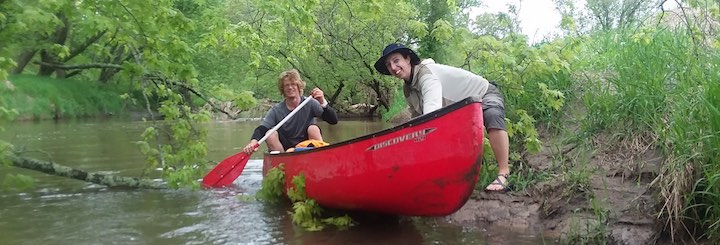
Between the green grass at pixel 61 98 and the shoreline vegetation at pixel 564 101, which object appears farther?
the green grass at pixel 61 98

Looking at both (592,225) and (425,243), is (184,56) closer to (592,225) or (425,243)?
(425,243)

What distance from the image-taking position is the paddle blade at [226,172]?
6930 millimetres

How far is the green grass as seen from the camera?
23.0 meters

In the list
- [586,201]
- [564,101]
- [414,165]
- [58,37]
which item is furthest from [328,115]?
[58,37]

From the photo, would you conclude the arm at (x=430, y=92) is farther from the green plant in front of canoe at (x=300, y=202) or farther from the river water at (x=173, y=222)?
the green plant in front of canoe at (x=300, y=202)

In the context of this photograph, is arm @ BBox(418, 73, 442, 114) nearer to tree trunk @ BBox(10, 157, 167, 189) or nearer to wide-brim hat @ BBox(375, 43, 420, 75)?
wide-brim hat @ BBox(375, 43, 420, 75)

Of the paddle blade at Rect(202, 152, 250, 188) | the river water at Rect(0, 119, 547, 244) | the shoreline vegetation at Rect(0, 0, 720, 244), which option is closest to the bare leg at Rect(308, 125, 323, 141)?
the shoreline vegetation at Rect(0, 0, 720, 244)

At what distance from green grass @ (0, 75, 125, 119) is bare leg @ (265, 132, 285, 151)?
1809cm

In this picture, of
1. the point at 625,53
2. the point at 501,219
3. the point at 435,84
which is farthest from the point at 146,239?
the point at 625,53

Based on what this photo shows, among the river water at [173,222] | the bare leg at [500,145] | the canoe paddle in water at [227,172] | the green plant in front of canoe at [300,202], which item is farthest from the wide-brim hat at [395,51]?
the canoe paddle in water at [227,172]

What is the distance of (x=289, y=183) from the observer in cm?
534

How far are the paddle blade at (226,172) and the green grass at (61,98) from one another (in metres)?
17.2

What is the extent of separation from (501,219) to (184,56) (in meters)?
3.39

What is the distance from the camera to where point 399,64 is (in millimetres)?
4676
